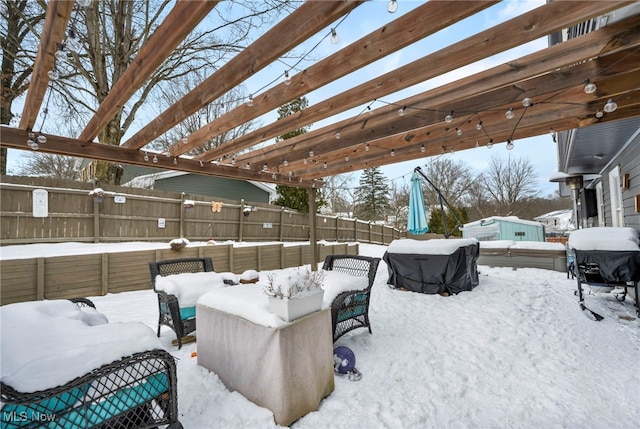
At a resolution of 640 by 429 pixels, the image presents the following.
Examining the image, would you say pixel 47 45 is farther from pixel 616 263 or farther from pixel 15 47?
A: pixel 15 47

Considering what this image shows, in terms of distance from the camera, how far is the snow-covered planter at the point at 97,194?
19.9ft

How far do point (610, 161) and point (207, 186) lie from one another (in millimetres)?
12042

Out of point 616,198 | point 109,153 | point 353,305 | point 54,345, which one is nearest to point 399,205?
point 616,198

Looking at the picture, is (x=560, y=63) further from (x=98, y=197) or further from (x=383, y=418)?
(x=98, y=197)

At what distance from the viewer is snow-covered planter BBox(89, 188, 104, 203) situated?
6070mm

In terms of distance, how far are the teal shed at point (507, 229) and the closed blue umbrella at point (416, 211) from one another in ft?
14.6

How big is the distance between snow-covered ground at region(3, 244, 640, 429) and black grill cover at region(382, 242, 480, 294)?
557 millimetres

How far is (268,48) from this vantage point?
1920 mm

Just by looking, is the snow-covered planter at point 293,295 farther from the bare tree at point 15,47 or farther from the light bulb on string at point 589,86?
the bare tree at point 15,47

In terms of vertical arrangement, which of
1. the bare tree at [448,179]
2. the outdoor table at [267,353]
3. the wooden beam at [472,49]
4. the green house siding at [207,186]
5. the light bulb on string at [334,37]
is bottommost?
the outdoor table at [267,353]

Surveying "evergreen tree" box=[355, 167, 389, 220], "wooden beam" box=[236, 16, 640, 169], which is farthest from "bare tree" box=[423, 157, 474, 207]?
"wooden beam" box=[236, 16, 640, 169]

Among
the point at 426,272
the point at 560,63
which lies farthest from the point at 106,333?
the point at 426,272

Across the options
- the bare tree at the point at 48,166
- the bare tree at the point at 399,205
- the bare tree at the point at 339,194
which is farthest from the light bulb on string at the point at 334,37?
the bare tree at the point at 399,205

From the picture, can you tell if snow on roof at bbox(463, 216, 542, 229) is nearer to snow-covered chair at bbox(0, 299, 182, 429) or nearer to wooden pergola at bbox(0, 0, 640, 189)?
wooden pergola at bbox(0, 0, 640, 189)
